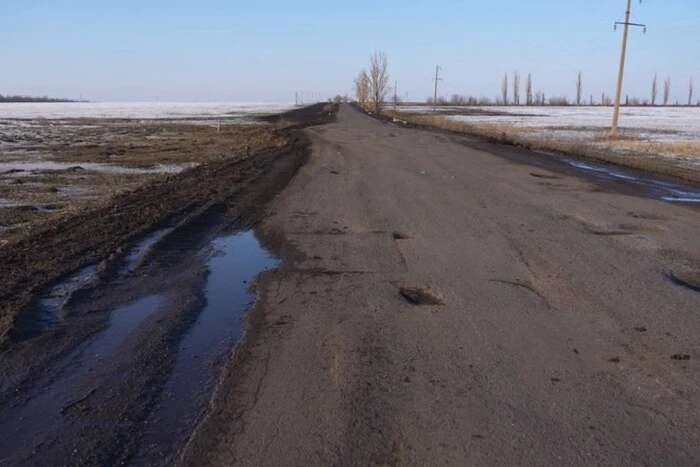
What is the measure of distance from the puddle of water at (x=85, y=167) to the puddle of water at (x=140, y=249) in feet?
35.0

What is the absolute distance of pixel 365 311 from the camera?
6.00 metres

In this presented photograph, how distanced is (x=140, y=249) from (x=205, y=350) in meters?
3.80

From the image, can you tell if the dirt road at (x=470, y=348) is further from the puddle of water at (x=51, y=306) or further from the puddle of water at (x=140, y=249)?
the puddle of water at (x=51, y=306)

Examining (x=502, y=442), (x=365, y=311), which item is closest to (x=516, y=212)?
(x=365, y=311)

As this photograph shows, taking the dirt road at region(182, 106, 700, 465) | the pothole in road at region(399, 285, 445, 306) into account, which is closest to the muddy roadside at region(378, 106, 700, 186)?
the dirt road at region(182, 106, 700, 465)

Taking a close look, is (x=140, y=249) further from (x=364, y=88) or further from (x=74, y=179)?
(x=364, y=88)

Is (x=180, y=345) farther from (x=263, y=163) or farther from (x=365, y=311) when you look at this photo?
(x=263, y=163)

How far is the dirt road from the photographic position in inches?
143

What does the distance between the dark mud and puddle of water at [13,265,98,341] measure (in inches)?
0.4

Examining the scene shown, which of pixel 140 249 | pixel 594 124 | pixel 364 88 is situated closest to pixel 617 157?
pixel 140 249

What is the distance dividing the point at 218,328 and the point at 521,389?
267 cm

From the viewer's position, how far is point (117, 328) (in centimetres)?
567

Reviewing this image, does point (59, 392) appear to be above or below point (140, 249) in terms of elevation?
above

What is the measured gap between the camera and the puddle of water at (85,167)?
2012cm
